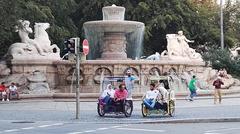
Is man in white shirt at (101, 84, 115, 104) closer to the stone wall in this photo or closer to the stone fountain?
the stone wall

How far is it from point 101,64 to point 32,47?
15.0 feet

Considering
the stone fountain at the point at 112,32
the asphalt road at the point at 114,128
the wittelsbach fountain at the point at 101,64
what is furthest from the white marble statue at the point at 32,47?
the asphalt road at the point at 114,128

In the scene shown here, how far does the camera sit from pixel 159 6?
56.5 m

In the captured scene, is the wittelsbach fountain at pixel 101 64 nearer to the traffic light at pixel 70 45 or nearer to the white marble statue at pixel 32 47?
the white marble statue at pixel 32 47

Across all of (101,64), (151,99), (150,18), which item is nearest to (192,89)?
(101,64)

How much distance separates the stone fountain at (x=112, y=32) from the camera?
35.5 m

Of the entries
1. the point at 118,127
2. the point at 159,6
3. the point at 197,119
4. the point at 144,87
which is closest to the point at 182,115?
the point at 197,119

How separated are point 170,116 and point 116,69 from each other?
11018 millimetres

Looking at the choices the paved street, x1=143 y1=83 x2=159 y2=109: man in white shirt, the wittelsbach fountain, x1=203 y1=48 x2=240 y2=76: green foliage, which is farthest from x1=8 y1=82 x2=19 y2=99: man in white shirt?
x1=203 y1=48 x2=240 y2=76: green foliage

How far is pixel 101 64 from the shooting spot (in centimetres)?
3294

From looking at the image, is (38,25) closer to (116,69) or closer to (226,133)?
(116,69)

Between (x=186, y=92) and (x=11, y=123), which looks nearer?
(x=11, y=123)

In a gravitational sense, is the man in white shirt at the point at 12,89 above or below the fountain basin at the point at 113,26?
below

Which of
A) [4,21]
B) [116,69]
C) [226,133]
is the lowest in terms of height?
[226,133]
